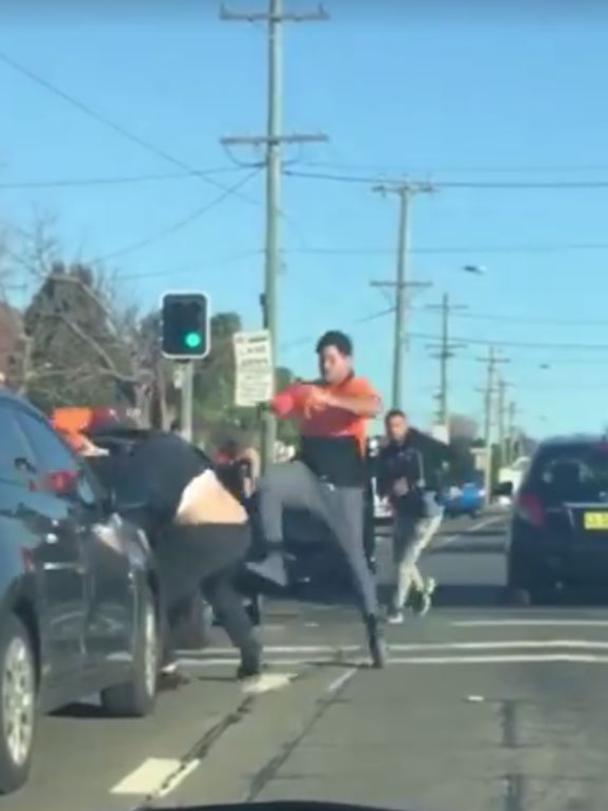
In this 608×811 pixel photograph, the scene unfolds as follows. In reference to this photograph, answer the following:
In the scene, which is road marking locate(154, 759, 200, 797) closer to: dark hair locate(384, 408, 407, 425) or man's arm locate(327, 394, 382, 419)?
man's arm locate(327, 394, 382, 419)

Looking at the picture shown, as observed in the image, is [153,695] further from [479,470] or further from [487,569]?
[479,470]

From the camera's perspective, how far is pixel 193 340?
1980 cm

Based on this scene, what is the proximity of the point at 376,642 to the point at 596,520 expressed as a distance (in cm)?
637

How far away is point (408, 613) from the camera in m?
17.9

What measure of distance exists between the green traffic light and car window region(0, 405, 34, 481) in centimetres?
959

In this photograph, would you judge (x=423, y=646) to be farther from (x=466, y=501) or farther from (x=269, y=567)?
(x=466, y=501)

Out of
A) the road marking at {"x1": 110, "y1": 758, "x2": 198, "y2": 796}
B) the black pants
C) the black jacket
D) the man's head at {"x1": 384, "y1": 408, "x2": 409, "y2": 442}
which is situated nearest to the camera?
the road marking at {"x1": 110, "y1": 758, "x2": 198, "y2": 796}

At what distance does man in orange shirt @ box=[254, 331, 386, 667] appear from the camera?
13508 millimetres

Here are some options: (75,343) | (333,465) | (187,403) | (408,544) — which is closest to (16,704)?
(333,465)

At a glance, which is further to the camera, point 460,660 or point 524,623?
point 524,623

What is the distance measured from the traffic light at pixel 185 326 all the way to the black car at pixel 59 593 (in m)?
8.02

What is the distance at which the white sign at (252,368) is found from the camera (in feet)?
85.0

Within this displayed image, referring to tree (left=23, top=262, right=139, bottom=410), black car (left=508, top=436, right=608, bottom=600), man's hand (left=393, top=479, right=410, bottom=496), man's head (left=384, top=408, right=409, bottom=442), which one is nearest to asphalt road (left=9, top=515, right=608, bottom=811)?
man's hand (left=393, top=479, right=410, bottom=496)

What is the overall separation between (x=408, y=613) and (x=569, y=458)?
108 inches
